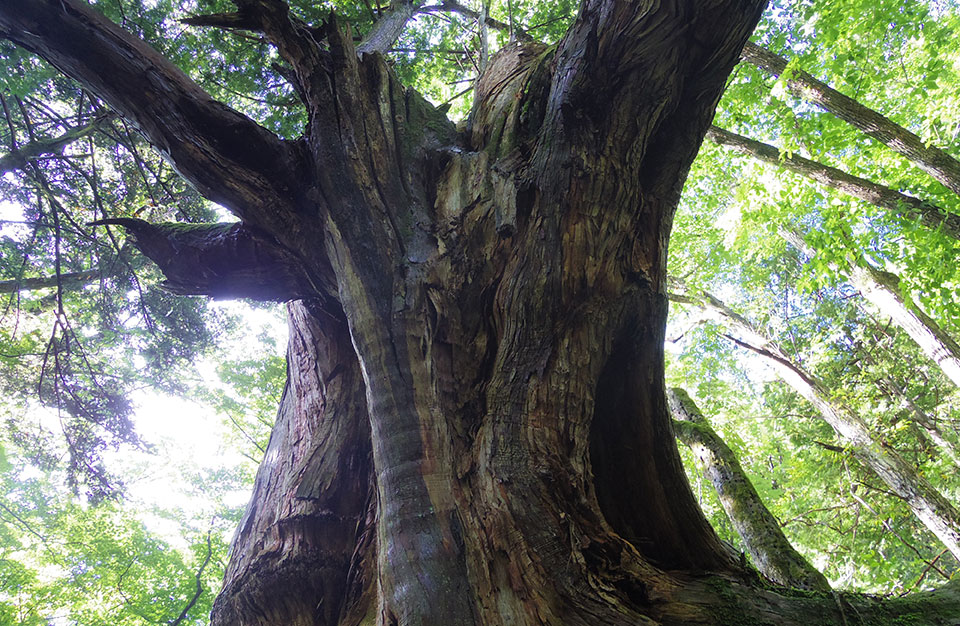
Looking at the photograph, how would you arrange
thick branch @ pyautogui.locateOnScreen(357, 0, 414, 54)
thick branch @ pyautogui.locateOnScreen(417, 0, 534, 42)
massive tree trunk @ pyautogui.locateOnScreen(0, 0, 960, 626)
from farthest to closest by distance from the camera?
thick branch @ pyautogui.locateOnScreen(417, 0, 534, 42) → thick branch @ pyautogui.locateOnScreen(357, 0, 414, 54) → massive tree trunk @ pyautogui.locateOnScreen(0, 0, 960, 626)

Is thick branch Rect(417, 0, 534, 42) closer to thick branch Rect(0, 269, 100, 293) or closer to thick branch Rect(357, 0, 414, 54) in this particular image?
thick branch Rect(357, 0, 414, 54)

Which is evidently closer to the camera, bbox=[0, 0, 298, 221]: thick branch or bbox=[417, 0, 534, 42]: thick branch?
bbox=[0, 0, 298, 221]: thick branch

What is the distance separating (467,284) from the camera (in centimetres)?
225

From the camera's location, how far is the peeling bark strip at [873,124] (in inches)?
177

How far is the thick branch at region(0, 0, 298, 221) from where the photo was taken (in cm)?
219

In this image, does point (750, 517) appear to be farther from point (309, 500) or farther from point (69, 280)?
point (69, 280)

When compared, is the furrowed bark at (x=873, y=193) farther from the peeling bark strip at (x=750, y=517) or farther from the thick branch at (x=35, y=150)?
the thick branch at (x=35, y=150)

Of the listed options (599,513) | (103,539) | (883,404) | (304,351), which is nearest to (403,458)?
(599,513)

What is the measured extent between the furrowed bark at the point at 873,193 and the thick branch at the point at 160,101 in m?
5.36

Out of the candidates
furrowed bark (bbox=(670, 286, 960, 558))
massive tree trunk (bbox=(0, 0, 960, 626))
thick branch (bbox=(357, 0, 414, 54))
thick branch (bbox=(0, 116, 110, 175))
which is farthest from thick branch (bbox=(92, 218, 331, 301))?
furrowed bark (bbox=(670, 286, 960, 558))

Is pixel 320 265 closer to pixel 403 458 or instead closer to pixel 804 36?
pixel 403 458

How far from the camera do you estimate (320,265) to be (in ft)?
8.18

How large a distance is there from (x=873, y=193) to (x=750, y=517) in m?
4.03

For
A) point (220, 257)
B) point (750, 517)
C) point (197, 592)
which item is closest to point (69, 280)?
point (220, 257)
